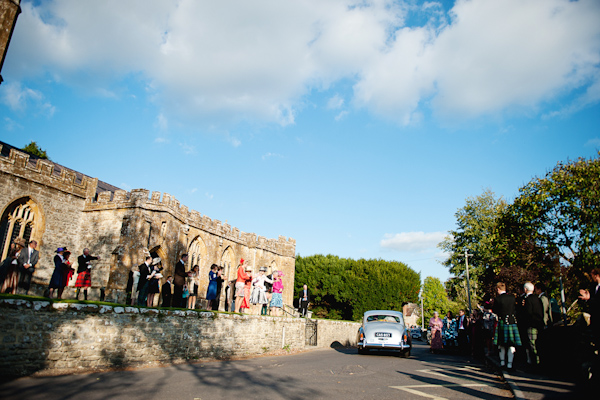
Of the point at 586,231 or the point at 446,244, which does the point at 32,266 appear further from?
the point at 446,244

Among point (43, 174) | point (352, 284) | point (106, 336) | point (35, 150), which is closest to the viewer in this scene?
point (106, 336)

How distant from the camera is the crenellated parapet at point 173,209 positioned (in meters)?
21.5

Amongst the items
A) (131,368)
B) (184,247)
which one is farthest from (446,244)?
(131,368)

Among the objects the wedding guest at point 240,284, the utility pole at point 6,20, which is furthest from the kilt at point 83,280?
the utility pole at point 6,20

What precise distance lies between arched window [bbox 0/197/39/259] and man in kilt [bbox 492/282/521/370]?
71.3 ft

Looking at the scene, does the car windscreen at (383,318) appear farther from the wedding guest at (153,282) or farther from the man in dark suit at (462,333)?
the wedding guest at (153,282)

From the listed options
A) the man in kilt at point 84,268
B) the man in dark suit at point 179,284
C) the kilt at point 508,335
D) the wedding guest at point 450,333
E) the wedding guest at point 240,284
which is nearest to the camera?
the kilt at point 508,335

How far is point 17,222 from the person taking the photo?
19625 millimetres

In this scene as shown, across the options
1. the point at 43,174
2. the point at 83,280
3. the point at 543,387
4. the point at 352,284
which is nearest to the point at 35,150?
the point at 43,174

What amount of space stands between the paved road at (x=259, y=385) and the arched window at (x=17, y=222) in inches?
609

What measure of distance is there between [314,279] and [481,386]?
35759 mm

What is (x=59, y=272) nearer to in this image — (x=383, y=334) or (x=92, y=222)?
(x=383, y=334)

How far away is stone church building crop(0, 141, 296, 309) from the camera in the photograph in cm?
1938

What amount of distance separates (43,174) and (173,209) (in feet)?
23.3
